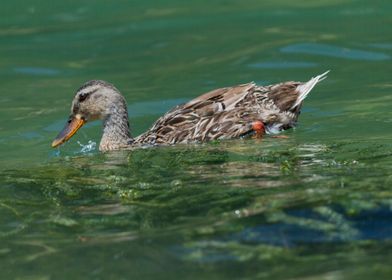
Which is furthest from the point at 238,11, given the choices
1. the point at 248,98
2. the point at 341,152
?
the point at 341,152

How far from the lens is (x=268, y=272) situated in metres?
7.26

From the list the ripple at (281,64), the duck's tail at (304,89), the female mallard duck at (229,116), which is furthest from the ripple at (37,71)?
the duck's tail at (304,89)

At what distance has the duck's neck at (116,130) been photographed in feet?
44.6

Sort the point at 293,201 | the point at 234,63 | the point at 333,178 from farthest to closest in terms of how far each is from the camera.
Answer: the point at 234,63
the point at 333,178
the point at 293,201

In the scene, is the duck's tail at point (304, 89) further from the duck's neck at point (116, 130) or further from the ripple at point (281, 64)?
the ripple at point (281, 64)

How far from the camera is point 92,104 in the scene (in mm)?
13812

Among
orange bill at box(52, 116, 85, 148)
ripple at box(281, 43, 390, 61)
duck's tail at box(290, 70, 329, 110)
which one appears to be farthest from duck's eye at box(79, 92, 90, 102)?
ripple at box(281, 43, 390, 61)

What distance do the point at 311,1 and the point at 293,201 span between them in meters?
12.9

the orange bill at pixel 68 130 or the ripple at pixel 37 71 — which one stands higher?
the ripple at pixel 37 71

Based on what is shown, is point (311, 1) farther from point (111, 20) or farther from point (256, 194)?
point (256, 194)

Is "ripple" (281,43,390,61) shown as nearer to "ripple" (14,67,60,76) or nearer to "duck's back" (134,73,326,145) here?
"ripple" (14,67,60,76)

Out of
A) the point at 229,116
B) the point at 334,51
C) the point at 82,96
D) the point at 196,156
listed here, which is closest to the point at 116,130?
the point at 82,96

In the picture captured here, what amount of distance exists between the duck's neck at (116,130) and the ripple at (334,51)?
4.39 metres

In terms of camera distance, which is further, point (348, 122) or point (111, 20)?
point (111, 20)
